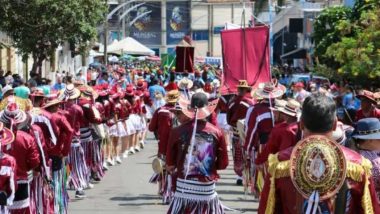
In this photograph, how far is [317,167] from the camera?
469cm

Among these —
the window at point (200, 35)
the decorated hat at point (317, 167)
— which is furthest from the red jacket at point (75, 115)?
the window at point (200, 35)

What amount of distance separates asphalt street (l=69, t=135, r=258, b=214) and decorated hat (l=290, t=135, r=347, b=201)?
812cm

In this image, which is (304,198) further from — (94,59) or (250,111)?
(94,59)

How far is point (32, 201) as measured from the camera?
9.88 m

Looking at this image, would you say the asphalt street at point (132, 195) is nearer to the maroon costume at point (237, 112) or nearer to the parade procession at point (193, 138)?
the parade procession at point (193, 138)

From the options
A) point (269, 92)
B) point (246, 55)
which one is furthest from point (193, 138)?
point (246, 55)

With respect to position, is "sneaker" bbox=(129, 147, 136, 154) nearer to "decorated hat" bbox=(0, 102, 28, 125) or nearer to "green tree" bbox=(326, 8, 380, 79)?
"green tree" bbox=(326, 8, 380, 79)

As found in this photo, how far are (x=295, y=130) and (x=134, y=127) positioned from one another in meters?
12.2

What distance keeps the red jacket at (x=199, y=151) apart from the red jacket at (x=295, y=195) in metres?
3.80

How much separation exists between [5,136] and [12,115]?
87 cm

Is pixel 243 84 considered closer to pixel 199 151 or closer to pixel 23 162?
pixel 199 151

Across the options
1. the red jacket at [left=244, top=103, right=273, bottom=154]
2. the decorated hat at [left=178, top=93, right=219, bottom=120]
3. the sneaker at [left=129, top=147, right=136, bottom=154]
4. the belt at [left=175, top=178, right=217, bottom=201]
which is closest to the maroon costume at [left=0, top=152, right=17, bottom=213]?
the belt at [left=175, top=178, right=217, bottom=201]

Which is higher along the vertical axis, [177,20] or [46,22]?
[177,20]

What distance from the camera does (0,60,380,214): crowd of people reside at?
480cm
